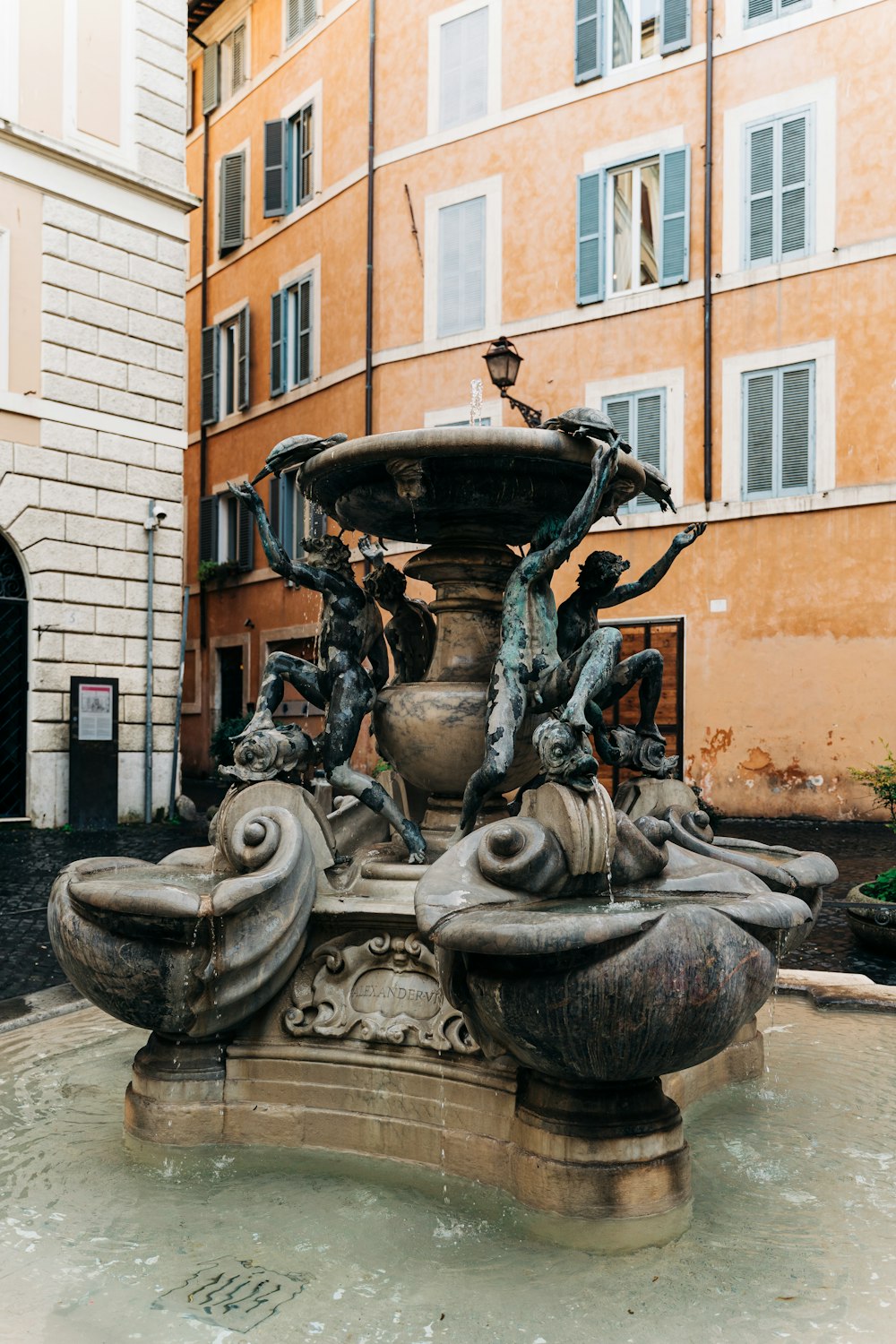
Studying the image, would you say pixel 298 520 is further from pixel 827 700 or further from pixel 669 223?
pixel 827 700

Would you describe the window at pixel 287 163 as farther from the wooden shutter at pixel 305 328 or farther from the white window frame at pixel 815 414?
the white window frame at pixel 815 414

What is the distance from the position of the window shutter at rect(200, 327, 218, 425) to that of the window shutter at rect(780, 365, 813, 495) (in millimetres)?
11363

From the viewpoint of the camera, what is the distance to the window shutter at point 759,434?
47.9ft

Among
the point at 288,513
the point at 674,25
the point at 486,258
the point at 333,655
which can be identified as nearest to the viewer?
the point at 333,655

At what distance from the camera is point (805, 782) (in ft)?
46.0

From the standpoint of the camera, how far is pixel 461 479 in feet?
13.3

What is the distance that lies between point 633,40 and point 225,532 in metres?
10.5

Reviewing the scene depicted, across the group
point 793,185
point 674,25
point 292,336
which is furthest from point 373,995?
point 292,336

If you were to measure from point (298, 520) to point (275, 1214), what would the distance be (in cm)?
1640

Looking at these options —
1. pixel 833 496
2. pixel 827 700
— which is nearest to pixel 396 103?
pixel 833 496

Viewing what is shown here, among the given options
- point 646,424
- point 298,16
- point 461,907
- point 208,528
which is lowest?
point 461,907

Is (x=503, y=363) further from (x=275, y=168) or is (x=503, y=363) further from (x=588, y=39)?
(x=275, y=168)

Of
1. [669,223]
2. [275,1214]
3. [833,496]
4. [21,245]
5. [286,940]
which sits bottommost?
[275,1214]

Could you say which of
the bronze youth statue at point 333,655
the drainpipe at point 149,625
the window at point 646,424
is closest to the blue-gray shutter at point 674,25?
the window at point 646,424
